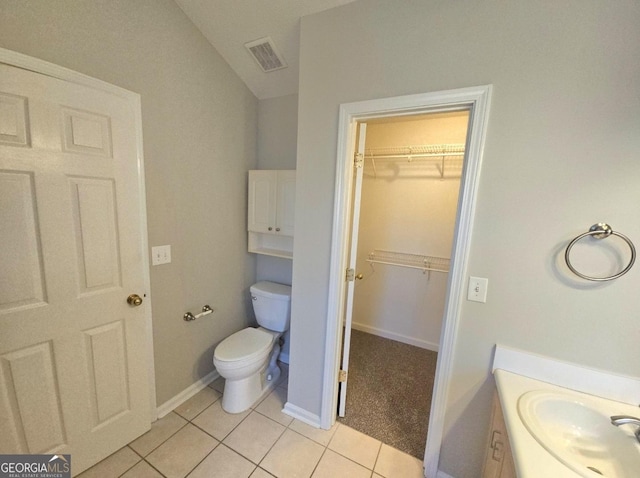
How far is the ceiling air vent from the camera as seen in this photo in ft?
5.29

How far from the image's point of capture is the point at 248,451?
A: 146 centimetres

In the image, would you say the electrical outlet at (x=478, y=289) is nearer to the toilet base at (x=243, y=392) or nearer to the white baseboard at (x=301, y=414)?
the white baseboard at (x=301, y=414)

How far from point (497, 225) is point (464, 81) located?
0.68 meters

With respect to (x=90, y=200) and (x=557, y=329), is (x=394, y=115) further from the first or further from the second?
(x=90, y=200)

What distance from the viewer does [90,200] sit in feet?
3.95

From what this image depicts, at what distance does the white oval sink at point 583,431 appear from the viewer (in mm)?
816

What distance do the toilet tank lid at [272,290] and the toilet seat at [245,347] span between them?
0.31 meters

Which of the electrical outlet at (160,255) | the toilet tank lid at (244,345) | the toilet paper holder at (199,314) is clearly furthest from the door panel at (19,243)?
the toilet tank lid at (244,345)

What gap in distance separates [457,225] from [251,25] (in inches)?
68.4

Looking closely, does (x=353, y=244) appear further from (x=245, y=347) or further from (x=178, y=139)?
(x=178, y=139)

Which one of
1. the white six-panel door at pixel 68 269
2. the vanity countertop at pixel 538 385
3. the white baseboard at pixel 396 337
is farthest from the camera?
the white baseboard at pixel 396 337

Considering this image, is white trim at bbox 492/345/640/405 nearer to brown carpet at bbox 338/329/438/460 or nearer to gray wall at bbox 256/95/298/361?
brown carpet at bbox 338/329/438/460

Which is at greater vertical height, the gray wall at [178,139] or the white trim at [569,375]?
the gray wall at [178,139]

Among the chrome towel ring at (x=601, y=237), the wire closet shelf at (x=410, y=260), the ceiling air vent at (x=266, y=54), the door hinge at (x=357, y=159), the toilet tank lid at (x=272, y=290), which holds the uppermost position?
the ceiling air vent at (x=266, y=54)
